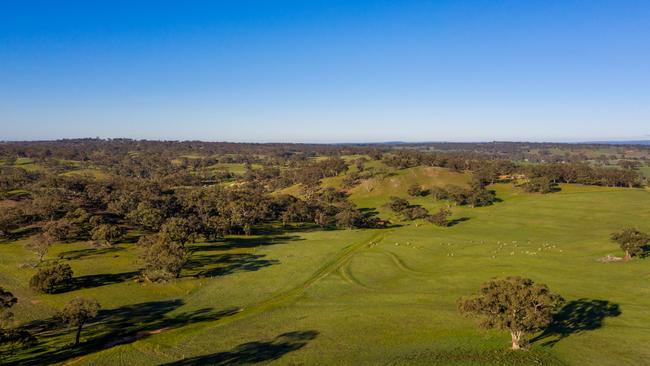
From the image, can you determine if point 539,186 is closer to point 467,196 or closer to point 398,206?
point 467,196

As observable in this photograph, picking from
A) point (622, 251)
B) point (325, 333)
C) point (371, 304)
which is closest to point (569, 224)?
point (622, 251)

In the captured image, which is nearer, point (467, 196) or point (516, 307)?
point (516, 307)

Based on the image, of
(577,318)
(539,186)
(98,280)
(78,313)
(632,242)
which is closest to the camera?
(78,313)

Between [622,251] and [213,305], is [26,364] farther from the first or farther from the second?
[622,251]

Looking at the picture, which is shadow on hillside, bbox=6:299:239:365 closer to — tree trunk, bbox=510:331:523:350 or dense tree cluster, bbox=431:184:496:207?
tree trunk, bbox=510:331:523:350

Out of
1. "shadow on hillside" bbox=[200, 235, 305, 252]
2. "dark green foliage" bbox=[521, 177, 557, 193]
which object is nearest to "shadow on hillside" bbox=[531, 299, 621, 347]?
"shadow on hillside" bbox=[200, 235, 305, 252]

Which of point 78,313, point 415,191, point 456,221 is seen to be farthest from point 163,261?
point 415,191
